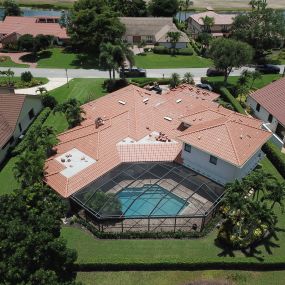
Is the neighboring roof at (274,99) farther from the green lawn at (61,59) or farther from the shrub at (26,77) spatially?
the shrub at (26,77)

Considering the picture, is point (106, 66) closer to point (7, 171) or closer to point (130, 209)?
point (7, 171)

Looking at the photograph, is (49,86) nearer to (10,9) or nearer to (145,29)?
(145,29)

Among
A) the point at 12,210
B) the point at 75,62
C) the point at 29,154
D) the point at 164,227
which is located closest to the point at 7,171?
the point at 29,154

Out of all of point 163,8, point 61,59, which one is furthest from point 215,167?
point 163,8

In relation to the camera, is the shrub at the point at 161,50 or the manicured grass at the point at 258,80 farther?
the shrub at the point at 161,50

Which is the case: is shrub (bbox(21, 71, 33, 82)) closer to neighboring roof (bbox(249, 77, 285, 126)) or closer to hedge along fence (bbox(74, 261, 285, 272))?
neighboring roof (bbox(249, 77, 285, 126))

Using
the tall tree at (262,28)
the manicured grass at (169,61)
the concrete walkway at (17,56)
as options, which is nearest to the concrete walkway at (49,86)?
the concrete walkway at (17,56)
